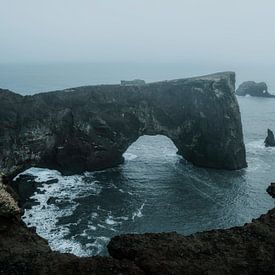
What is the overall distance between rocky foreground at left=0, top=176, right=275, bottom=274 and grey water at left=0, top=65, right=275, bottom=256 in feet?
83.7

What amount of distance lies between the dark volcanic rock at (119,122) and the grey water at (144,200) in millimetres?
3030

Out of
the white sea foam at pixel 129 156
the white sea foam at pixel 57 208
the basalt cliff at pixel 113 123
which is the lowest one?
the white sea foam at pixel 57 208

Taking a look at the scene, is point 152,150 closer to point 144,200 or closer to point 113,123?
point 113,123

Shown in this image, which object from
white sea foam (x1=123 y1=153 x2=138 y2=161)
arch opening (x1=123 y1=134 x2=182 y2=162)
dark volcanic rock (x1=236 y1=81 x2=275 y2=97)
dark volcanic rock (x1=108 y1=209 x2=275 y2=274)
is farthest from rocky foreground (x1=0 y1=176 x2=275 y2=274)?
dark volcanic rock (x1=236 y1=81 x2=275 y2=97)

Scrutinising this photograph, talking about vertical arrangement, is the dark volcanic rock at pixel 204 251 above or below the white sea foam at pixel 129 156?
above

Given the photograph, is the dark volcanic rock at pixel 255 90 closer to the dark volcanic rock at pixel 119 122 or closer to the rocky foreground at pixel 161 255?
the dark volcanic rock at pixel 119 122

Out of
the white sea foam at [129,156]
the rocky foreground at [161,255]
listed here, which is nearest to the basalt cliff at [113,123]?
the white sea foam at [129,156]

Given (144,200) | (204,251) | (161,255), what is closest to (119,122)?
(144,200)

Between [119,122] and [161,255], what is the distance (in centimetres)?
5945

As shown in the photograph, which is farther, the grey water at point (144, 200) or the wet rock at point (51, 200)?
the wet rock at point (51, 200)

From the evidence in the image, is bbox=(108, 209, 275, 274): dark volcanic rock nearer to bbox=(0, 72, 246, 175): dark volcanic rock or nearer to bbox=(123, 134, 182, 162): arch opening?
bbox=(0, 72, 246, 175): dark volcanic rock

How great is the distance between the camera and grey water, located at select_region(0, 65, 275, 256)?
182 ft

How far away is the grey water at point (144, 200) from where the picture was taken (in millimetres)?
55562

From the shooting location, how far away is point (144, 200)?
64.8m
